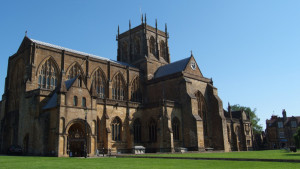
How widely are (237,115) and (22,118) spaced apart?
50225 millimetres

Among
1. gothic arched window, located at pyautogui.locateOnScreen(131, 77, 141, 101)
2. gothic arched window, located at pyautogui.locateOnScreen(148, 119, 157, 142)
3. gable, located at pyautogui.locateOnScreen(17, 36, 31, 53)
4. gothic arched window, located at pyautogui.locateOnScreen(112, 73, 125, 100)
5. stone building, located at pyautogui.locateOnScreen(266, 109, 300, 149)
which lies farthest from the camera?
stone building, located at pyautogui.locateOnScreen(266, 109, 300, 149)

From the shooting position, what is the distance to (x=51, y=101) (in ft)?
116

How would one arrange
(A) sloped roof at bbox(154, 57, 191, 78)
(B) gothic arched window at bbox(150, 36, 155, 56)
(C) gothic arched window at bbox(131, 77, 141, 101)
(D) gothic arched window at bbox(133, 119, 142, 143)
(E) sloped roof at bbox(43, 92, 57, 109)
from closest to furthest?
1. (E) sloped roof at bbox(43, 92, 57, 109)
2. (D) gothic arched window at bbox(133, 119, 142, 143)
3. (A) sloped roof at bbox(154, 57, 191, 78)
4. (C) gothic arched window at bbox(131, 77, 141, 101)
5. (B) gothic arched window at bbox(150, 36, 155, 56)

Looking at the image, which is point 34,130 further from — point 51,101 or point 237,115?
point 237,115

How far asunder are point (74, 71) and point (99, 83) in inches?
205

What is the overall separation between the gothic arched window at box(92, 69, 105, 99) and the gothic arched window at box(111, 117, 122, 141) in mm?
8045

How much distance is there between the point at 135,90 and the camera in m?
55.2

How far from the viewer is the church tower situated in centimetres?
6124

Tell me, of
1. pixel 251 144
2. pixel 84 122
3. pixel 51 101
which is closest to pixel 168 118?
pixel 84 122

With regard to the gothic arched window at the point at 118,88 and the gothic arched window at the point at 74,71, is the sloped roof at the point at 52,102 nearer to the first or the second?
the gothic arched window at the point at 74,71

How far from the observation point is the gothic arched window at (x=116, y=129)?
41.6 metres

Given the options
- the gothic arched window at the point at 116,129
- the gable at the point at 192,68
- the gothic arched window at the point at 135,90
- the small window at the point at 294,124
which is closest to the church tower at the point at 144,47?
the gothic arched window at the point at 135,90

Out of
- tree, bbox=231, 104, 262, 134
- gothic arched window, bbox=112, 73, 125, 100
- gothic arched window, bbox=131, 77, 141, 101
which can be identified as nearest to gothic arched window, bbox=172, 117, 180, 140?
gothic arched window, bbox=131, 77, 141, 101

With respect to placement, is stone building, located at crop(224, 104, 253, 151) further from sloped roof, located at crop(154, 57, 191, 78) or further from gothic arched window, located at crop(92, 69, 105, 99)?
gothic arched window, located at crop(92, 69, 105, 99)
